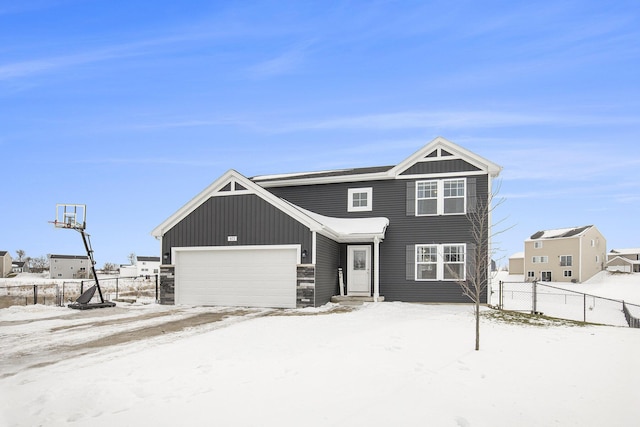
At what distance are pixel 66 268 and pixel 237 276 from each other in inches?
2814

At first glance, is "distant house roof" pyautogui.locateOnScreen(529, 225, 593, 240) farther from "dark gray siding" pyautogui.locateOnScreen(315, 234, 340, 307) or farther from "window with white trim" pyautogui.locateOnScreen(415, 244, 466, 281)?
"dark gray siding" pyautogui.locateOnScreen(315, 234, 340, 307)

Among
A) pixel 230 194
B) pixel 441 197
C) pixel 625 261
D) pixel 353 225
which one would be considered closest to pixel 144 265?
pixel 230 194

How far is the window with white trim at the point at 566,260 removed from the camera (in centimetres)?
4691

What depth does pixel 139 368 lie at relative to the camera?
7387 millimetres

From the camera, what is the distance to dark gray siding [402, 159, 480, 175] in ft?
61.8

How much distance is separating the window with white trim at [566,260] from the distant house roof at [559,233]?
7.22 feet

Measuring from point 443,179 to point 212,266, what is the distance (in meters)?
10.4

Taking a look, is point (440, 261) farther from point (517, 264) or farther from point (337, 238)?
point (517, 264)

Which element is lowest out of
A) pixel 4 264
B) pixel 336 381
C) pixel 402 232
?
pixel 4 264

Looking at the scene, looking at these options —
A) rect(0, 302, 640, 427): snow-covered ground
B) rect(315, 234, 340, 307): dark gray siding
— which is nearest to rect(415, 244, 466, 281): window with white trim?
rect(315, 234, 340, 307): dark gray siding

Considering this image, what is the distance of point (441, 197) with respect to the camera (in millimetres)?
19109

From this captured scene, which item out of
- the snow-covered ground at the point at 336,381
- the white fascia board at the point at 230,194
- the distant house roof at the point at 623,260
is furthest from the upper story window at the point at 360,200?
the distant house roof at the point at 623,260

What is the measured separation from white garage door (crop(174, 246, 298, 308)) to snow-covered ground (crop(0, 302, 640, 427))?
6.10 m

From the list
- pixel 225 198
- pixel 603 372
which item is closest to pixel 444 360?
pixel 603 372
